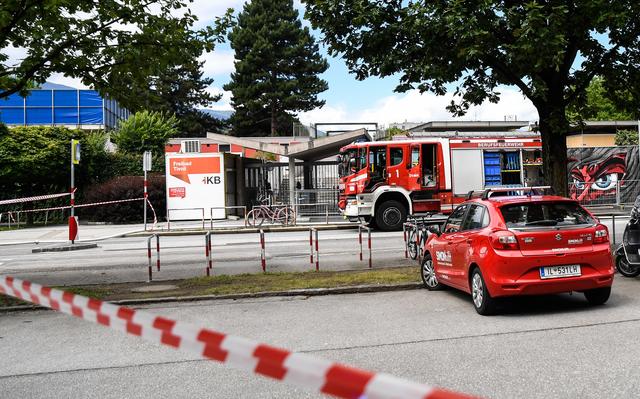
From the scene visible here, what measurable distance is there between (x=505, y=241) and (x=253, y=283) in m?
4.48

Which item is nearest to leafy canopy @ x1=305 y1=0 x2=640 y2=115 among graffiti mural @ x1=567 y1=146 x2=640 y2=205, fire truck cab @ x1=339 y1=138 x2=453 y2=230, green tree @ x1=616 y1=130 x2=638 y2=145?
fire truck cab @ x1=339 y1=138 x2=453 y2=230

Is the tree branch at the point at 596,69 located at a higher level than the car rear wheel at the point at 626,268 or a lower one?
higher

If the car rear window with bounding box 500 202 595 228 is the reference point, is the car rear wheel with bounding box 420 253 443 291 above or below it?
below

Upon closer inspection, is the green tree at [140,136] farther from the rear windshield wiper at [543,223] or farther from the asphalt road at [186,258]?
the rear windshield wiper at [543,223]

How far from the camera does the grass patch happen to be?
9.15 meters

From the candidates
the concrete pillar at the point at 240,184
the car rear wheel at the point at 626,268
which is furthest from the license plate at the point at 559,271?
the concrete pillar at the point at 240,184

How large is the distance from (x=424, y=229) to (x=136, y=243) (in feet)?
36.4

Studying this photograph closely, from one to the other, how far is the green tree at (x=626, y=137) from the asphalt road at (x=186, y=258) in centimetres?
2773

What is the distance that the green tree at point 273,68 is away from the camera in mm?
58344

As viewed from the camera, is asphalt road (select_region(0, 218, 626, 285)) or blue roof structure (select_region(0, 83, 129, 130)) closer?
asphalt road (select_region(0, 218, 626, 285))

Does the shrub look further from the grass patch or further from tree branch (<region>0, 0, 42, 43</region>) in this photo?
tree branch (<region>0, 0, 42, 43</region>)

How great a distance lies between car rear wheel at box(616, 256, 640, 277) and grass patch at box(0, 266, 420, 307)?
11.3ft

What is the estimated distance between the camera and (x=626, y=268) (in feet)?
32.7

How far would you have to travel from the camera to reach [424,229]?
11992 mm
